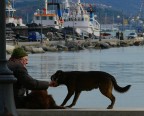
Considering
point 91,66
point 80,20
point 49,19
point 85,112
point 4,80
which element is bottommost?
point 91,66

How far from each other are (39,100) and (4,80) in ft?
6.23

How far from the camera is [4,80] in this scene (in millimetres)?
6656

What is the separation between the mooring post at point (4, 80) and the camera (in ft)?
21.6

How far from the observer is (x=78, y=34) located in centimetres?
11175

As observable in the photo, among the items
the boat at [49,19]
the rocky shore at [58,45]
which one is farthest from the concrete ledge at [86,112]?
the boat at [49,19]

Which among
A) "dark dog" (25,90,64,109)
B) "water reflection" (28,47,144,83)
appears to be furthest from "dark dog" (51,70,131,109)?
"water reflection" (28,47,144,83)

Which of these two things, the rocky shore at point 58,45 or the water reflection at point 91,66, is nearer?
the water reflection at point 91,66

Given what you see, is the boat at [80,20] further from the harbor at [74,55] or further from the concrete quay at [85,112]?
the concrete quay at [85,112]

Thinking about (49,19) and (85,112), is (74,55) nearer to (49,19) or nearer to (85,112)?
(49,19)

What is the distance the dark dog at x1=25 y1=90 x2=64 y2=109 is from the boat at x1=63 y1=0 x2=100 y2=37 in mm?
105472

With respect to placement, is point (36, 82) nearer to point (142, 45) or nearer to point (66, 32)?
point (66, 32)

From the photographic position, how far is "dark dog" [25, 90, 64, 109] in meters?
8.45

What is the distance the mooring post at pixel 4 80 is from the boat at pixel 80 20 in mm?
107180

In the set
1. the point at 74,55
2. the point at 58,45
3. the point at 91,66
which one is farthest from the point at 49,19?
the point at 91,66
